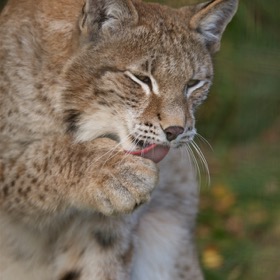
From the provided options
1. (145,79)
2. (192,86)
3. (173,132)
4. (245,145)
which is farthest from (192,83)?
(245,145)

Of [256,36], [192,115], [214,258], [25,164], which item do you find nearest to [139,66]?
[192,115]

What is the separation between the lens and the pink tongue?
4.90 metres

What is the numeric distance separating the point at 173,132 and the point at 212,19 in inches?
27.8

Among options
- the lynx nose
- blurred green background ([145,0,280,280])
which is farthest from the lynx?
blurred green background ([145,0,280,280])

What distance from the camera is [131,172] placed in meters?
4.93

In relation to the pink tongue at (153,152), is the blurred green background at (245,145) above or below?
below

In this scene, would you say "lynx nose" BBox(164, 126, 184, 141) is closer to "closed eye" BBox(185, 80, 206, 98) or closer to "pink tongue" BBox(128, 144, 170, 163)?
"pink tongue" BBox(128, 144, 170, 163)

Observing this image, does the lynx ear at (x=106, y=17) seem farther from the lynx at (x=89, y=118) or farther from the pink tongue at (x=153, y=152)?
the pink tongue at (x=153, y=152)

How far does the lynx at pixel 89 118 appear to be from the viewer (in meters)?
4.92

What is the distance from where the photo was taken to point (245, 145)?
744 centimetres

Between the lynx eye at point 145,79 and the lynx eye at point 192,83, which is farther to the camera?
the lynx eye at point 192,83

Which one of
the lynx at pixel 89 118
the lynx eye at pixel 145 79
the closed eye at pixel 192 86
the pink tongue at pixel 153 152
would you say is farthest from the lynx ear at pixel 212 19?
the pink tongue at pixel 153 152

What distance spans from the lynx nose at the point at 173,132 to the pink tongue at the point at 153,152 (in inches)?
3.9

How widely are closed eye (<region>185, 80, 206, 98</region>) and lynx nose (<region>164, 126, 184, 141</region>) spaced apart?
24 centimetres
